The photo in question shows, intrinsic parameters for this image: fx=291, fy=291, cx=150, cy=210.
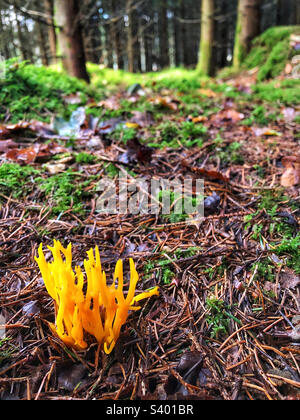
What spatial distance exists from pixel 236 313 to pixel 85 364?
2.42 feet

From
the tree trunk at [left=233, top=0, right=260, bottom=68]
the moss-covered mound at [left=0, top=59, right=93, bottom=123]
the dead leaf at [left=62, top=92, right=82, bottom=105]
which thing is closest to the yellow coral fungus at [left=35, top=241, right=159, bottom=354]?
the moss-covered mound at [left=0, top=59, right=93, bottom=123]

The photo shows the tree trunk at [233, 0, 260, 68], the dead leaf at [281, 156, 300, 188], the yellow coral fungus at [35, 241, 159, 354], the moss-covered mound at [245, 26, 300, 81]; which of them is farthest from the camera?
the tree trunk at [233, 0, 260, 68]

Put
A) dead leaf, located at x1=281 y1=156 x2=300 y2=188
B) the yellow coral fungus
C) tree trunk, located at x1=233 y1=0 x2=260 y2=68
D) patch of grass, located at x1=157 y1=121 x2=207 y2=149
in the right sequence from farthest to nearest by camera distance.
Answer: tree trunk, located at x1=233 y1=0 x2=260 y2=68 < patch of grass, located at x1=157 y1=121 x2=207 y2=149 < dead leaf, located at x1=281 y1=156 x2=300 y2=188 < the yellow coral fungus

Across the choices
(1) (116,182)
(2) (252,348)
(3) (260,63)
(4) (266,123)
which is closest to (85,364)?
(2) (252,348)

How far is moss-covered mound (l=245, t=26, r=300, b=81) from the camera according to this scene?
5.09 metres

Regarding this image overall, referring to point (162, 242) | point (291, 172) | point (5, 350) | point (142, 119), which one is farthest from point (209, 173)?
point (5, 350)

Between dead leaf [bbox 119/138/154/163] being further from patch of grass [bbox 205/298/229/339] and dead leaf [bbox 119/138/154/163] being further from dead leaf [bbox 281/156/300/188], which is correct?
patch of grass [bbox 205/298/229/339]

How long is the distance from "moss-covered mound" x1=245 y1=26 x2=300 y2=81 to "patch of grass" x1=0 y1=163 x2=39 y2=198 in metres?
4.68

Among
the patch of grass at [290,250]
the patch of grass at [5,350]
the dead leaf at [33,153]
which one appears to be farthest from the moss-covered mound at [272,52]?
the patch of grass at [5,350]

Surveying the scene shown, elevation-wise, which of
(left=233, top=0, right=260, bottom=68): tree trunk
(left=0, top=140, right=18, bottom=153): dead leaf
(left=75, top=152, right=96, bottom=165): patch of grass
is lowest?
(left=75, top=152, right=96, bottom=165): patch of grass

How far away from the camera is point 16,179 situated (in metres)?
2.12

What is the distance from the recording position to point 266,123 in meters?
3.08
